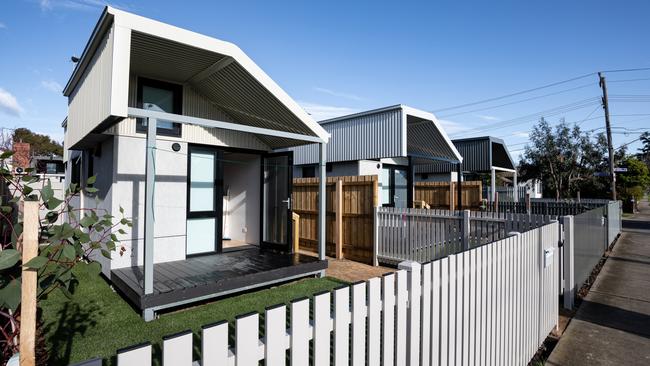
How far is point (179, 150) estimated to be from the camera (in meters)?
6.88

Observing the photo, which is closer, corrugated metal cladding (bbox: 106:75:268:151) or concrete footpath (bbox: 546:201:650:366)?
concrete footpath (bbox: 546:201:650:366)

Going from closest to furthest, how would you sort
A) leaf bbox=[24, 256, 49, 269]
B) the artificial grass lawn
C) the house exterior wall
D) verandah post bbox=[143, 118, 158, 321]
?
leaf bbox=[24, 256, 49, 269] → the artificial grass lawn → verandah post bbox=[143, 118, 158, 321] → the house exterior wall

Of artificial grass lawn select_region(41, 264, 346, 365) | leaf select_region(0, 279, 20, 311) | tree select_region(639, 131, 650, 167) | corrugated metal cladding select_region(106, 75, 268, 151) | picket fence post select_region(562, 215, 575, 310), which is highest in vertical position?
tree select_region(639, 131, 650, 167)

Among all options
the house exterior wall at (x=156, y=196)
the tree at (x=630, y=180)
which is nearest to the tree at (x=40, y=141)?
the house exterior wall at (x=156, y=196)

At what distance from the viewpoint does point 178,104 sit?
22.9ft

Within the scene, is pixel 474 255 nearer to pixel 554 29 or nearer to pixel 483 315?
pixel 483 315

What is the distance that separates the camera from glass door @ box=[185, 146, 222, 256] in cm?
708

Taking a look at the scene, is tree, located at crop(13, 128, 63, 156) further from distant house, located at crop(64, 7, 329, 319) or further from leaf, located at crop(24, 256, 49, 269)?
leaf, located at crop(24, 256, 49, 269)

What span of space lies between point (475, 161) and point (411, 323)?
1742 centimetres

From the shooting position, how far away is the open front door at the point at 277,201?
7.77 meters

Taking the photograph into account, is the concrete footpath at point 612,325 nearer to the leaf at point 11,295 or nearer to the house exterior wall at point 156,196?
the leaf at point 11,295

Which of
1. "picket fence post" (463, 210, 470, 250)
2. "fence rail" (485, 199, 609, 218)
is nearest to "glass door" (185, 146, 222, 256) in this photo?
"picket fence post" (463, 210, 470, 250)

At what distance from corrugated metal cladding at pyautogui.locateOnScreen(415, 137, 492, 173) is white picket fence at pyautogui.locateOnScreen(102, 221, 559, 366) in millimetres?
14419

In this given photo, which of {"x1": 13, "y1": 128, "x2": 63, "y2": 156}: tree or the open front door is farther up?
{"x1": 13, "y1": 128, "x2": 63, "y2": 156}: tree
